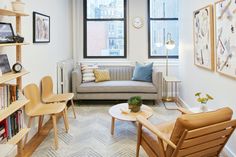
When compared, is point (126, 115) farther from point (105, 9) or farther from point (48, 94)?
point (105, 9)

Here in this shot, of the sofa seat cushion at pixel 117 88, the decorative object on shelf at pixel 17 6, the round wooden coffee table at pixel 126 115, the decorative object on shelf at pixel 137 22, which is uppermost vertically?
the decorative object on shelf at pixel 137 22

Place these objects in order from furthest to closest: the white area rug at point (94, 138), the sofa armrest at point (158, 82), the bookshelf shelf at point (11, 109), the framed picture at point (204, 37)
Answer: the sofa armrest at point (158, 82), the framed picture at point (204, 37), the white area rug at point (94, 138), the bookshelf shelf at point (11, 109)

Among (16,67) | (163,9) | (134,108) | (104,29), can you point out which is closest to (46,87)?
(16,67)

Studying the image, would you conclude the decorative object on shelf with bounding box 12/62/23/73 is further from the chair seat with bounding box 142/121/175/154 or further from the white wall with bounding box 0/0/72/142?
the chair seat with bounding box 142/121/175/154

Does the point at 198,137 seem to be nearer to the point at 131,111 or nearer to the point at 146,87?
the point at 131,111

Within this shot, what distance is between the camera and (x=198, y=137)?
2.16 m

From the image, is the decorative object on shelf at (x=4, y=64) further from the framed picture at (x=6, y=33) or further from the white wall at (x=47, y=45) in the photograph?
the framed picture at (x=6, y=33)

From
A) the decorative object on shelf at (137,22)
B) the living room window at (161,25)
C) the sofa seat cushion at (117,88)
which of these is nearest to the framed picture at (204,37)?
the sofa seat cushion at (117,88)

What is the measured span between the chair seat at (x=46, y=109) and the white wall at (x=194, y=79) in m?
2.09

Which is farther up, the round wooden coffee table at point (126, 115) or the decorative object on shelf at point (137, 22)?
the decorative object on shelf at point (137, 22)

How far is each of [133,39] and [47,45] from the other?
8.37 feet

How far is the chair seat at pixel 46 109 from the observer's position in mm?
3269

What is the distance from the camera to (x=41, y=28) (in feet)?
12.8

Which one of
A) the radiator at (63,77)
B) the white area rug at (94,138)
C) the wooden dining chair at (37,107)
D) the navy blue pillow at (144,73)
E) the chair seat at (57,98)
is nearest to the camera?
the white area rug at (94,138)
